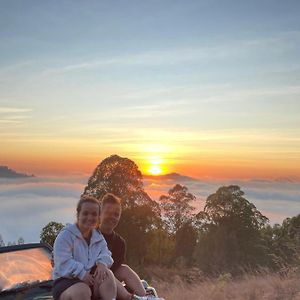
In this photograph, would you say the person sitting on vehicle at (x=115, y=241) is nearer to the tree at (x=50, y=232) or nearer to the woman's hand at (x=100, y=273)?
the woman's hand at (x=100, y=273)

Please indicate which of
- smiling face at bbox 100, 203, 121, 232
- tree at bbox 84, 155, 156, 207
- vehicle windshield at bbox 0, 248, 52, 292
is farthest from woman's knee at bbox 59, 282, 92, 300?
tree at bbox 84, 155, 156, 207

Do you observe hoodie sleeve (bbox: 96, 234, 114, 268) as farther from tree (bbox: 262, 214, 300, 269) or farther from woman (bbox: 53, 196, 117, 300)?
tree (bbox: 262, 214, 300, 269)

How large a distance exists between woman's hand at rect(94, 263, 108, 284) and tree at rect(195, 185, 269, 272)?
875 inches

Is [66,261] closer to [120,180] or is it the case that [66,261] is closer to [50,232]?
[50,232]

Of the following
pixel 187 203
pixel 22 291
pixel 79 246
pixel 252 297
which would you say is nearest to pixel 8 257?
pixel 22 291

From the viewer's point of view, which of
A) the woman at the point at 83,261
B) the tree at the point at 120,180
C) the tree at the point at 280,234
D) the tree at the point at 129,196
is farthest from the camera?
the tree at the point at 120,180

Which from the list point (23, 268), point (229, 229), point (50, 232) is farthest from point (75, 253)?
point (229, 229)

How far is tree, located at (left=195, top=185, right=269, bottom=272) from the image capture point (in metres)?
26.9

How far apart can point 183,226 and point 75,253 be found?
26359 millimetres

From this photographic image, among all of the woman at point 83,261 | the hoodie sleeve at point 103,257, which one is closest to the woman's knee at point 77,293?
the woman at point 83,261

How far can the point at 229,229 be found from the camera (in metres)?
28.5

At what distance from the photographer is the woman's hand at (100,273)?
4.31 metres

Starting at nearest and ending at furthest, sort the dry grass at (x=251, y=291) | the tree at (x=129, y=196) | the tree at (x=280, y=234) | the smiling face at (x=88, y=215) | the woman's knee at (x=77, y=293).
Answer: the woman's knee at (x=77, y=293) < the smiling face at (x=88, y=215) < the dry grass at (x=251, y=291) < the tree at (x=280, y=234) < the tree at (x=129, y=196)

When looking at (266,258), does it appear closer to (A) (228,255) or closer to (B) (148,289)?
(A) (228,255)
